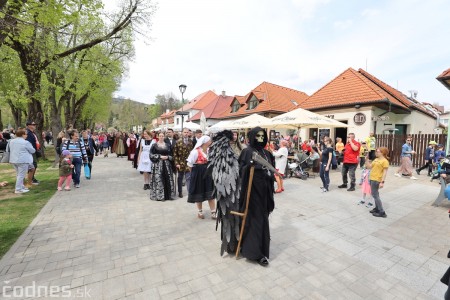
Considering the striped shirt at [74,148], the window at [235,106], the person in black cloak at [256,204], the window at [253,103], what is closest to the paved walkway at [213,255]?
the person in black cloak at [256,204]

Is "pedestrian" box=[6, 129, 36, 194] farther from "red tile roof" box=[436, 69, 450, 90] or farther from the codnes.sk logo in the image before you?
"red tile roof" box=[436, 69, 450, 90]

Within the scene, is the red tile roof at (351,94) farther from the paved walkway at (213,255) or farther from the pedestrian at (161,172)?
the pedestrian at (161,172)

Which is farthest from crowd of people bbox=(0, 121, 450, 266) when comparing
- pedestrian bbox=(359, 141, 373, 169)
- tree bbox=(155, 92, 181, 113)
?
tree bbox=(155, 92, 181, 113)

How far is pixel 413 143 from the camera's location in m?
12.4

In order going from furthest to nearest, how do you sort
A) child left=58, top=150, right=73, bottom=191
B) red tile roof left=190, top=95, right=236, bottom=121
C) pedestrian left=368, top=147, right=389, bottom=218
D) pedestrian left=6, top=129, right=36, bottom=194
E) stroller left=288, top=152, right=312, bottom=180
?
red tile roof left=190, top=95, right=236, bottom=121, stroller left=288, top=152, right=312, bottom=180, child left=58, top=150, right=73, bottom=191, pedestrian left=6, top=129, right=36, bottom=194, pedestrian left=368, top=147, right=389, bottom=218

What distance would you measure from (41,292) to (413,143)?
1588cm

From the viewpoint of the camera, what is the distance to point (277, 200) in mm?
6395

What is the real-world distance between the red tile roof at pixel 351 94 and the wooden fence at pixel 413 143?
2380 mm

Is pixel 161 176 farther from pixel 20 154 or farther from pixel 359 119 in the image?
pixel 359 119

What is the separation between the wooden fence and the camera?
11.6 metres

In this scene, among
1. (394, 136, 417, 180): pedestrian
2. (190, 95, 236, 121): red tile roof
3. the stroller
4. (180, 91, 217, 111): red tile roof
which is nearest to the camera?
the stroller

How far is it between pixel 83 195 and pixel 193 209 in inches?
142

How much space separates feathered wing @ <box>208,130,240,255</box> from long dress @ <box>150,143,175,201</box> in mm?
3195

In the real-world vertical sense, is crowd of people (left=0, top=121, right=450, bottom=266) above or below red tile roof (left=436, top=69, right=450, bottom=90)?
below
